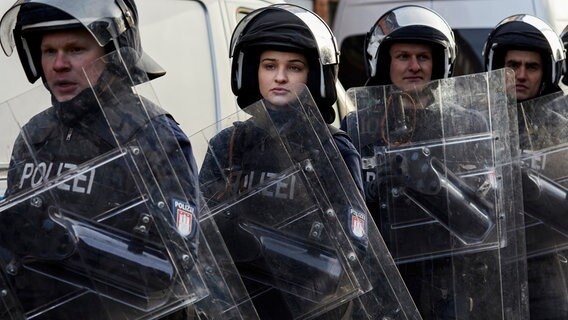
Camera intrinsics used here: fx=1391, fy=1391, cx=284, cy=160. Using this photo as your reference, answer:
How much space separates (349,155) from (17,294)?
4.54 feet

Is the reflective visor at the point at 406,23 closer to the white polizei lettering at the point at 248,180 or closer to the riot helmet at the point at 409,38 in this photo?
the riot helmet at the point at 409,38

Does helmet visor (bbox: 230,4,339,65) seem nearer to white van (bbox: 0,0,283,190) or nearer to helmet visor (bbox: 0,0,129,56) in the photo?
helmet visor (bbox: 0,0,129,56)

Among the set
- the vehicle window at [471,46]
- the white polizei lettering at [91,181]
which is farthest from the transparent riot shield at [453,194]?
the vehicle window at [471,46]

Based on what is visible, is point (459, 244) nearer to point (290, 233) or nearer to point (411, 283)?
point (411, 283)

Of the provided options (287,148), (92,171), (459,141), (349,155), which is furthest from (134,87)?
(459,141)

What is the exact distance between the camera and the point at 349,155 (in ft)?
14.8

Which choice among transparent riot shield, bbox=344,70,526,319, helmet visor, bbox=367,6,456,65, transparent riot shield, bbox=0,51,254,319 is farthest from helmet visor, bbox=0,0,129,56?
helmet visor, bbox=367,6,456,65

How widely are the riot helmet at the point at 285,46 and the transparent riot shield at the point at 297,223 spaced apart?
634 millimetres

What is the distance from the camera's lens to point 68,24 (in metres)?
3.99

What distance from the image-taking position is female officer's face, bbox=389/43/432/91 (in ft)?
18.2

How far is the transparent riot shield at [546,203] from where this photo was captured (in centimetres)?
518

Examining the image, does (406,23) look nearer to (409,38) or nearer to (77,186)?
(409,38)

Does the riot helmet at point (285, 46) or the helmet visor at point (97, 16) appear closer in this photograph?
the helmet visor at point (97, 16)

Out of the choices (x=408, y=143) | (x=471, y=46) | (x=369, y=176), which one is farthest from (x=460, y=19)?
(x=408, y=143)
